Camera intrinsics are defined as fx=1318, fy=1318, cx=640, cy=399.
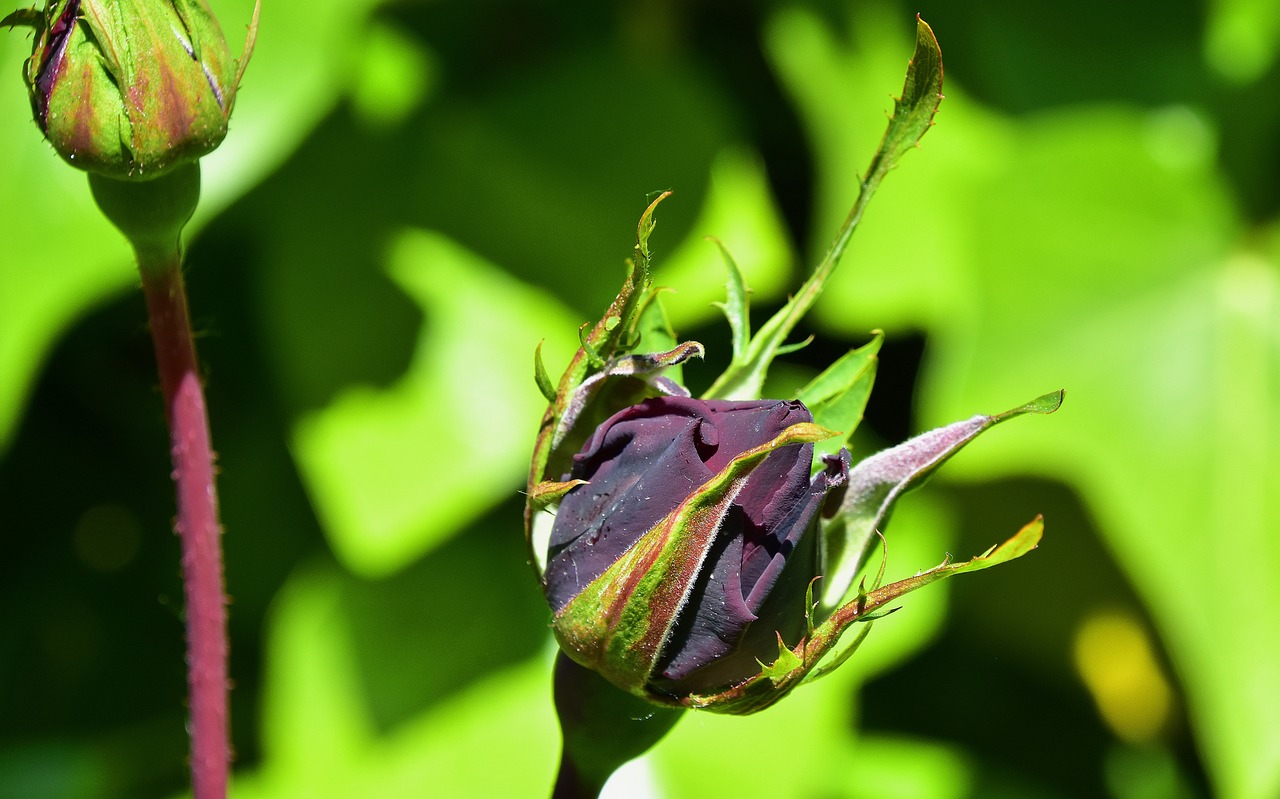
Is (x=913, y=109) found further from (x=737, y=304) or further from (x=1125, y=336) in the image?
(x=1125, y=336)

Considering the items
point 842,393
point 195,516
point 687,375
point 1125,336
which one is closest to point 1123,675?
point 1125,336

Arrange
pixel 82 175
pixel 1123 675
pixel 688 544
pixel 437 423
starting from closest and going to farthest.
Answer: pixel 688 544 < pixel 82 175 < pixel 437 423 < pixel 1123 675

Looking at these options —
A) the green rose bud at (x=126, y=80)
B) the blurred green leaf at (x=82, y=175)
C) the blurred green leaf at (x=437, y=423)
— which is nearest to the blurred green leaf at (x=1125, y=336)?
the blurred green leaf at (x=437, y=423)

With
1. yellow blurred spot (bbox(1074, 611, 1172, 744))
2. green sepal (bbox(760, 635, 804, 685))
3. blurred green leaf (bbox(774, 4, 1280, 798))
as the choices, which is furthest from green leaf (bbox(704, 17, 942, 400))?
yellow blurred spot (bbox(1074, 611, 1172, 744))

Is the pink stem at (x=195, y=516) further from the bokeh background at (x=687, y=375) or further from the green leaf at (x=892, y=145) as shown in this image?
the bokeh background at (x=687, y=375)

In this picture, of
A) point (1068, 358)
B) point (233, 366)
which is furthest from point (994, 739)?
point (233, 366)

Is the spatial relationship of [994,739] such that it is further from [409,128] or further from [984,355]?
[409,128]

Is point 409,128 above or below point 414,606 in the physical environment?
above
